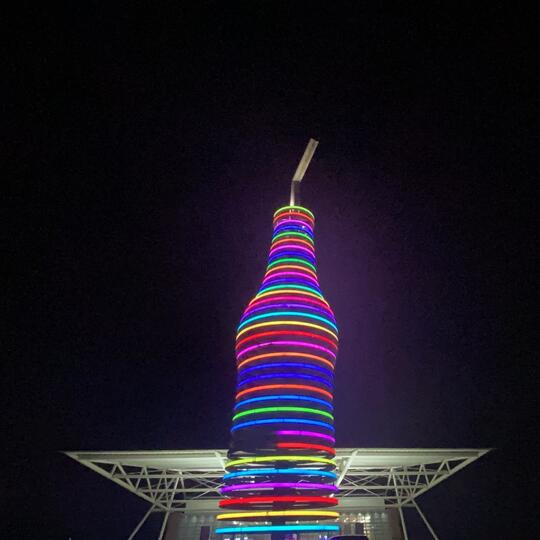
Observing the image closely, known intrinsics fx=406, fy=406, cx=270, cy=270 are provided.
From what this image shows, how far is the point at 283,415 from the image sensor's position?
42.0 ft

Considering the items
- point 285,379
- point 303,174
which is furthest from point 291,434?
point 303,174

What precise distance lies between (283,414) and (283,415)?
0.03 metres

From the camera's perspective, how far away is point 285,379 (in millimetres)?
13469

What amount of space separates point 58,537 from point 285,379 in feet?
111

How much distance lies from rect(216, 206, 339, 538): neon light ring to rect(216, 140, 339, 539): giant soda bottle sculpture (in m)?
0.03

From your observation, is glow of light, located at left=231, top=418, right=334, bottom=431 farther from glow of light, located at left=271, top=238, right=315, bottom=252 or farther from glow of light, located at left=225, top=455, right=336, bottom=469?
glow of light, located at left=271, top=238, right=315, bottom=252

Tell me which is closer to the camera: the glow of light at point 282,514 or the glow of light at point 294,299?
the glow of light at point 282,514

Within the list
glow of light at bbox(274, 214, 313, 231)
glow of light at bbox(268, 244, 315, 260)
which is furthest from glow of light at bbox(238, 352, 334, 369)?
glow of light at bbox(274, 214, 313, 231)

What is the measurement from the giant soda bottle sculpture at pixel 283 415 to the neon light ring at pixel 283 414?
0.03m

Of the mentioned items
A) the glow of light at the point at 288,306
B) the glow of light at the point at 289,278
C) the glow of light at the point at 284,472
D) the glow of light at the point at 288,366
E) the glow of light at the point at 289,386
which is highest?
the glow of light at the point at 289,278

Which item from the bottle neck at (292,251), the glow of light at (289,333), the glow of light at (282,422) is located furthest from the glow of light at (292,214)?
the glow of light at (282,422)

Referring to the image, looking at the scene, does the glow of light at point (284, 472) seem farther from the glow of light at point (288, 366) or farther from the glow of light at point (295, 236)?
the glow of light at point (295, 236)

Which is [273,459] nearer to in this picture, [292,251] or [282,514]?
[282,514]

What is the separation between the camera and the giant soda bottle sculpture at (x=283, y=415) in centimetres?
1232
